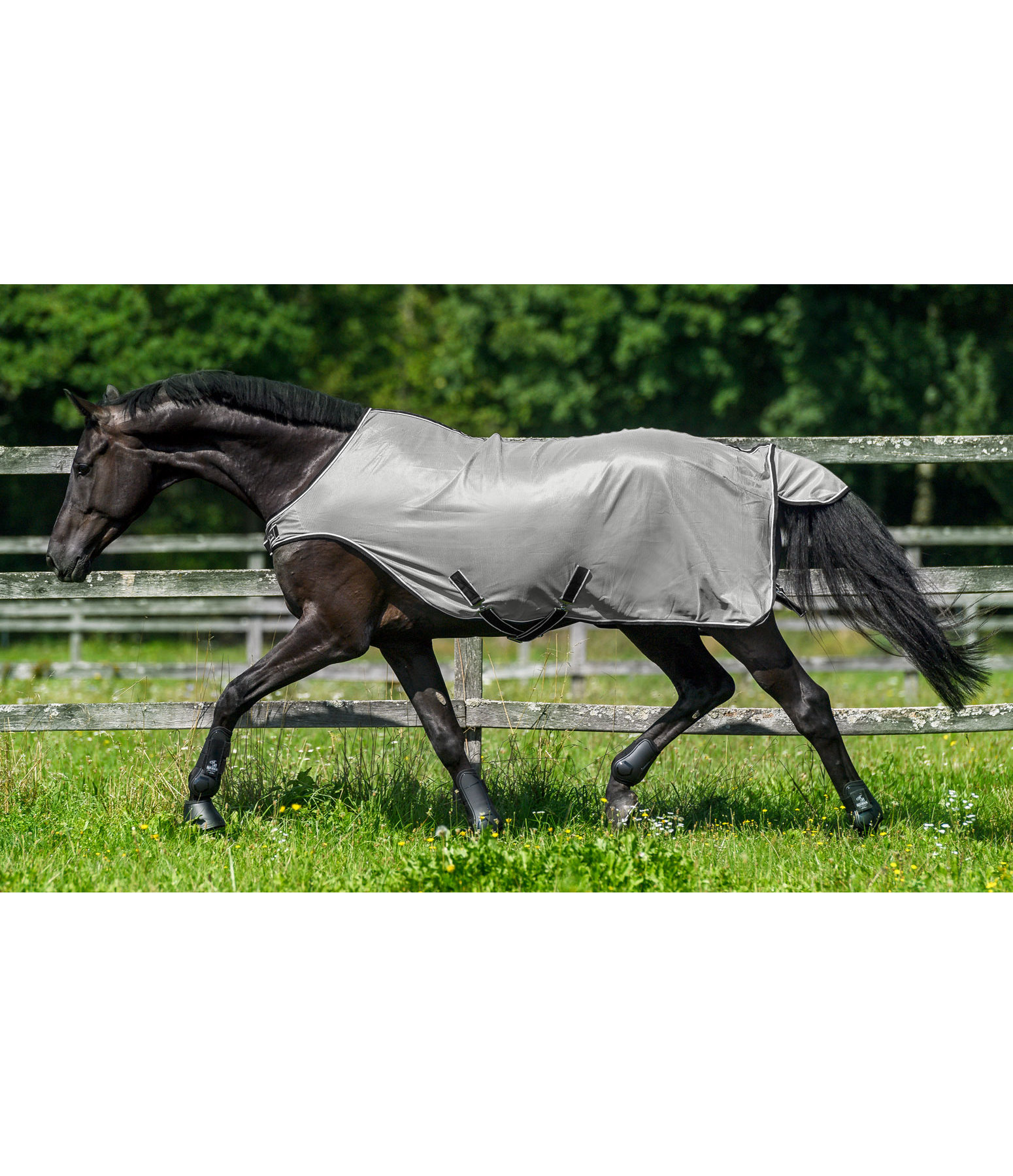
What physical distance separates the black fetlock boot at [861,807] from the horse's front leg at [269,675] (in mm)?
2325

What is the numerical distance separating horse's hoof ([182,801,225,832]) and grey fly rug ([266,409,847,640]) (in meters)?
1.26

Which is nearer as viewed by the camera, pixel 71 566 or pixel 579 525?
pixel 579 525

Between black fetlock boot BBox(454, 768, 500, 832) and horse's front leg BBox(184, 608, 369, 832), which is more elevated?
horse's front leg BBox(184, 608, 369, 832)

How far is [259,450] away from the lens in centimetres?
497

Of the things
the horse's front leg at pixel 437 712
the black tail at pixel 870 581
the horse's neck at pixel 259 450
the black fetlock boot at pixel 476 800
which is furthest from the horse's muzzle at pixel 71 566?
the black tail at pixel 870 581

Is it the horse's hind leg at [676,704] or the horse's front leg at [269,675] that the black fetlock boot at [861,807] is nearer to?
the horse's hind leg at [676,704]

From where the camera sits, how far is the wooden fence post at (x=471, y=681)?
18.1 feet

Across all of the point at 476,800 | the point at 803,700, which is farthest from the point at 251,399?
the point at 803,700

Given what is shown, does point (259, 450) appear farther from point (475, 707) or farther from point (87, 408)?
point (475, 707)

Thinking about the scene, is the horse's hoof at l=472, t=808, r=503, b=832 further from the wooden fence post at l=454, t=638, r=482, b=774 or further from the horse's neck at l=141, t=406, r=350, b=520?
the horse's neck at l=141, t=406, r=350, b=520

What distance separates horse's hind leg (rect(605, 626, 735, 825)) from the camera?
197 inches

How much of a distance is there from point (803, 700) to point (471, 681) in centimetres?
171

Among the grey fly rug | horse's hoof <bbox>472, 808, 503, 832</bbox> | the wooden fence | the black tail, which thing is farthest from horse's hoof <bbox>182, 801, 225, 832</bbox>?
the black tail
